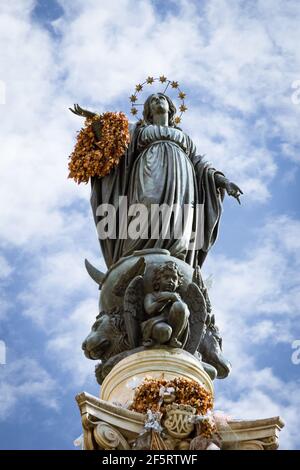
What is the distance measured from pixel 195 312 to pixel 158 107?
17.5 feet

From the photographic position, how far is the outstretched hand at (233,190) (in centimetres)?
2023

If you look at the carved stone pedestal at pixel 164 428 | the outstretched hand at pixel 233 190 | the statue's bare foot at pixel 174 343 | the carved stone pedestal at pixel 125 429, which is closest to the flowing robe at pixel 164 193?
the outstretched hand at pixel 233 190

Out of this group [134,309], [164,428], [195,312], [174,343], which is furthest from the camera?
[195,312]

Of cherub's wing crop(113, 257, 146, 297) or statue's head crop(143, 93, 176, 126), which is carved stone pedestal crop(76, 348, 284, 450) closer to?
cherub's wing crop(113, 257, 146, 297)

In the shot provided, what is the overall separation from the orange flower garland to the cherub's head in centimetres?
323

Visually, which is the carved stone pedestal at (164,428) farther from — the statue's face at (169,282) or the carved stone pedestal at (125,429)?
the statue's face at (169,282)

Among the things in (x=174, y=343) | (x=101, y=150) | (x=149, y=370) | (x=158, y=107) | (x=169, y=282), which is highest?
(x=158, y=107)

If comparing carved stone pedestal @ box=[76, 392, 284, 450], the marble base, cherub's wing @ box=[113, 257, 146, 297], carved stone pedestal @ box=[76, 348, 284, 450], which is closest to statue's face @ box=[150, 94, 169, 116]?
cherub's wing @ box=[113, 257, 146, 297]

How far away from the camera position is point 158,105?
70.0 feet

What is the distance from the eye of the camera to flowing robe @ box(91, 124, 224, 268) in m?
18.8

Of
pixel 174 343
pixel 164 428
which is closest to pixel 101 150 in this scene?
pixel 174 343

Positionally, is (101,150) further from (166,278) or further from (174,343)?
(174,343)

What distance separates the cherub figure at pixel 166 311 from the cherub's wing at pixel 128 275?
242 mm
